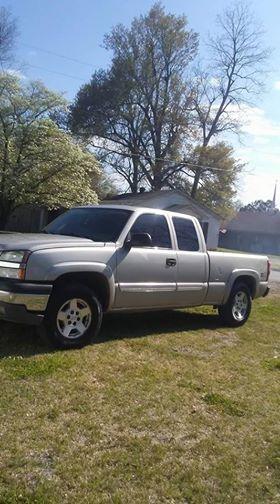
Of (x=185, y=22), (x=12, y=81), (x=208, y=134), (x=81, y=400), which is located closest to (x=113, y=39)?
(x=185, y=22)

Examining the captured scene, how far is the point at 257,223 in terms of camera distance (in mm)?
70875

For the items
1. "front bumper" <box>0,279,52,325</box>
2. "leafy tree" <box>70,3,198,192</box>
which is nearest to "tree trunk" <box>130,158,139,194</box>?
"leafy tree" <box>70,3,198,192</box>

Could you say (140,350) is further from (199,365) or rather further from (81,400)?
(81,400)

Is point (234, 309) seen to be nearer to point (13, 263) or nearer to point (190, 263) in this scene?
point (190, 263)

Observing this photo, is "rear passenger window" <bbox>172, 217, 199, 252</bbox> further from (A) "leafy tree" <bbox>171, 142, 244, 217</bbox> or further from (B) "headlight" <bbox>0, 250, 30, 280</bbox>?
(A) "leafy tree" <bbox>171, 142, 244, 217</bbox>

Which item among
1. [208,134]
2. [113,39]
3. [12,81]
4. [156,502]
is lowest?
[156,502]

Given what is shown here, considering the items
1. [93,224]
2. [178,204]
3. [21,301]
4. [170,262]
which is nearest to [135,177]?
[178,204]

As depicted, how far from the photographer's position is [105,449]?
388 centimetres

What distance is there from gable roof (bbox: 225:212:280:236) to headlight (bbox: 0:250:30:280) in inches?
2511

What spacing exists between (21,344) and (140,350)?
146 cm

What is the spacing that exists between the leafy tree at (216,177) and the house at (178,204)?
4643 millimetres

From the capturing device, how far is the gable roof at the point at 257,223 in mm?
68562

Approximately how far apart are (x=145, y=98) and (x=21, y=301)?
155ft

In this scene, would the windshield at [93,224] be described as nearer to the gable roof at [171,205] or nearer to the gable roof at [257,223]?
the gable roof at [171,205]
